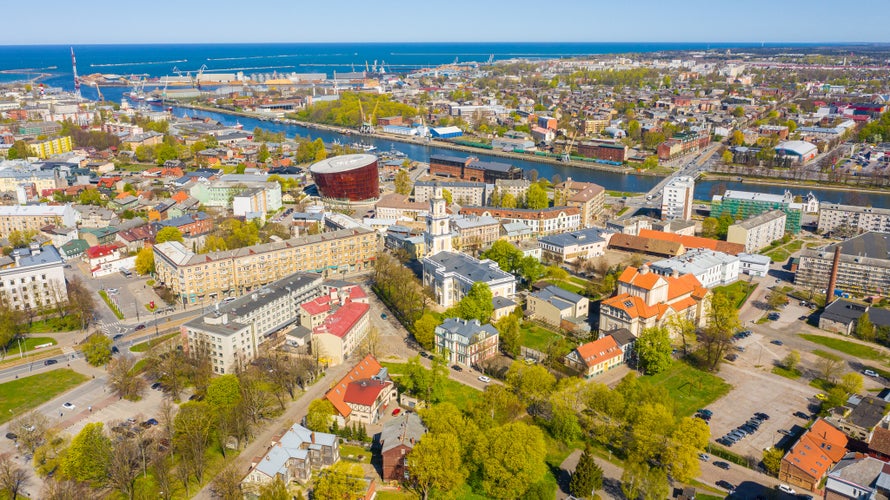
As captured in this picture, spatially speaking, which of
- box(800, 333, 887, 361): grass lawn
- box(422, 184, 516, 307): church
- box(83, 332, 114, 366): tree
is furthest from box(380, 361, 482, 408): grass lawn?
box(800, 333, 887, 361): grass lawn

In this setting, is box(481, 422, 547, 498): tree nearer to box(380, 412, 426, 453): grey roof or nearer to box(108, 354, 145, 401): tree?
box(380, 412, 426, 453): grey roof

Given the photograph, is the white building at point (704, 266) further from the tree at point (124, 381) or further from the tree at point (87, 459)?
the tree at point (87, 459)

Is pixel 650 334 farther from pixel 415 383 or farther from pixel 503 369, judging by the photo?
pixel 415 383

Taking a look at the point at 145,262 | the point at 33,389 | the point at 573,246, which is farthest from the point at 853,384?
the point at 145,262

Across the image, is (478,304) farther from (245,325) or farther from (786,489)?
(786,489)

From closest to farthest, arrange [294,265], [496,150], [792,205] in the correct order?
[294,265], [792,205], [496,150]

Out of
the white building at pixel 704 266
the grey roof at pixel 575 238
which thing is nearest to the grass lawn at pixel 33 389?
the grey roof at pixel 575 238

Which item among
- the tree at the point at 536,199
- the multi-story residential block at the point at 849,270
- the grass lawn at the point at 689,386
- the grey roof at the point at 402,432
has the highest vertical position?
the tree at the point at 536,199

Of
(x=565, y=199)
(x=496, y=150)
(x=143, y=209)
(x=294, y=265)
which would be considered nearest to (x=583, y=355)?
(x=294, y=265)
